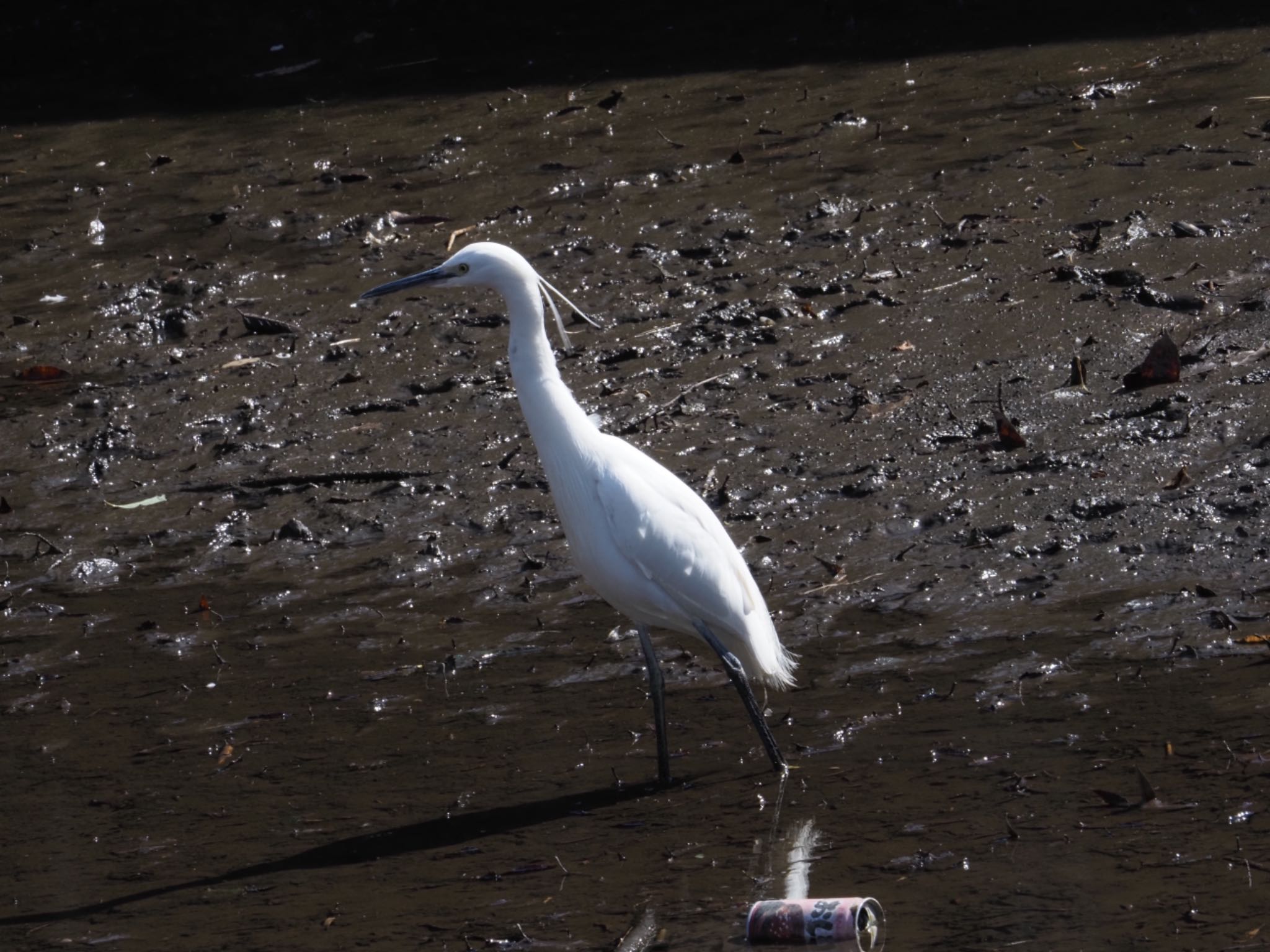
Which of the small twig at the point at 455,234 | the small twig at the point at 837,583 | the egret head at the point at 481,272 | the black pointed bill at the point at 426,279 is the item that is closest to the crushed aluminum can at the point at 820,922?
the egret head at the point at 481,272

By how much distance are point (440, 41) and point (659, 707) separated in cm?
742

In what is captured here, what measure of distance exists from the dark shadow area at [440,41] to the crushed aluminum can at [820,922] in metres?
7.11

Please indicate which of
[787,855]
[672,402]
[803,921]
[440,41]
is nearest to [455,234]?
[672,402]

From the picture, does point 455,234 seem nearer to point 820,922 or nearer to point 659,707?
point 659,707

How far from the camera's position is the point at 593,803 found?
14.2 feet

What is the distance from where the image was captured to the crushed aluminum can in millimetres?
3398

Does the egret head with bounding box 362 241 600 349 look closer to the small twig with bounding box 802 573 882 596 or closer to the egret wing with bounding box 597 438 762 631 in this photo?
the egret wing with bounding box 597 438 762 631

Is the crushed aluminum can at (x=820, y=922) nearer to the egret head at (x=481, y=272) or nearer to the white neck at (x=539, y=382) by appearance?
the white neck at (x=539, y=382)

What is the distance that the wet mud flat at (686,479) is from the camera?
3955 millimetres

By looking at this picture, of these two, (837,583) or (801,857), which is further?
(837,583)

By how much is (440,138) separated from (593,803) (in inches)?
233

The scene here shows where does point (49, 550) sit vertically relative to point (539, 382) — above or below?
below

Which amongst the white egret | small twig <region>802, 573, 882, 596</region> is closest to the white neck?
the white egret

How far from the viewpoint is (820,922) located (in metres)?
3.42
